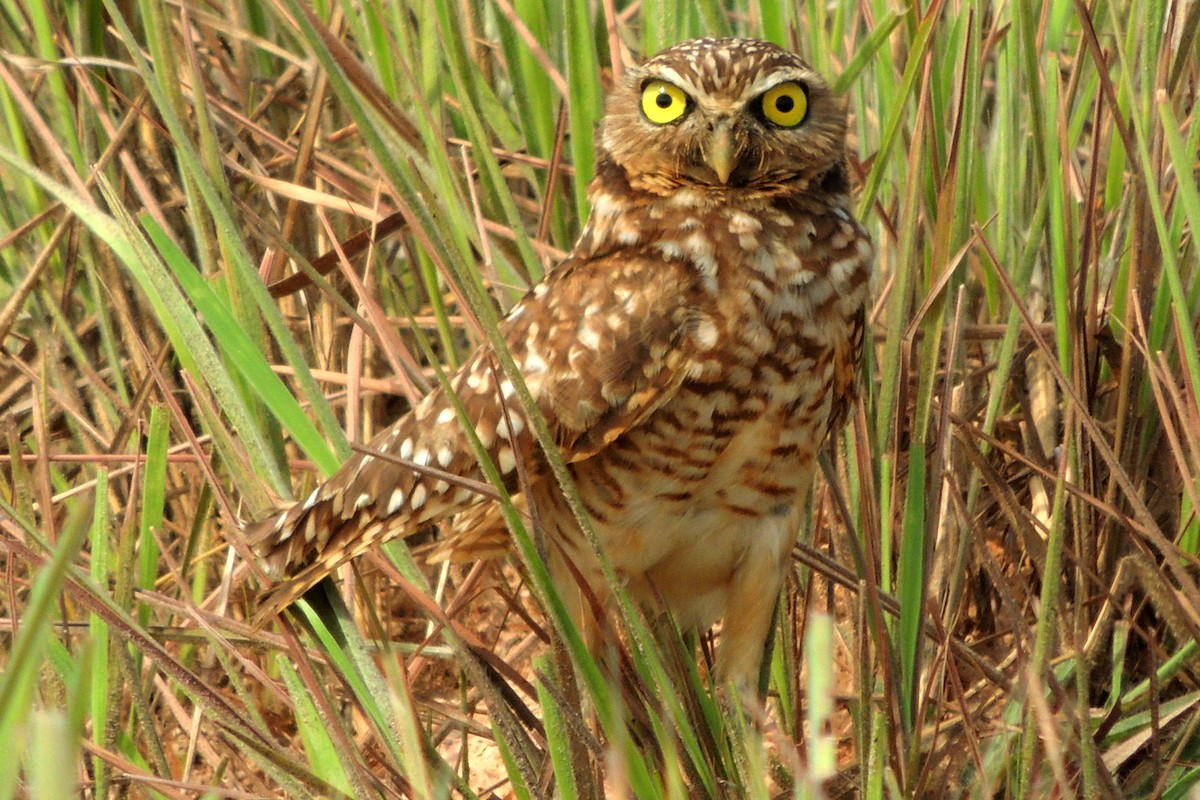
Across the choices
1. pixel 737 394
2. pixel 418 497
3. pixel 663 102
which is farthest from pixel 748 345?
pixel 418 497

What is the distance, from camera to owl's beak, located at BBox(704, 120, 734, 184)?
70.7 inches

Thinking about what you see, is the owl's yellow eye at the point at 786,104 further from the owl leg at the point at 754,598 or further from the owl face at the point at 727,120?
the owl leg at the point at 754,598

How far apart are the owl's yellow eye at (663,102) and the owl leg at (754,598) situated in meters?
0.55

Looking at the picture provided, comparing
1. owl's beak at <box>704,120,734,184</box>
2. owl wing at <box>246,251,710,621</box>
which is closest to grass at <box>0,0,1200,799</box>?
owl wing at <box>246,251,710,621</box>

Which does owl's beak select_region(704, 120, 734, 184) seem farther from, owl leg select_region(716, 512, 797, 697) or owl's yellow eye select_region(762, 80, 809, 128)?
owl leg select_region(716, 512, 797, 697)

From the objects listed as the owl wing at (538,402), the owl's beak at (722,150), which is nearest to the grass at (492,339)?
the owl wing at (538,402)

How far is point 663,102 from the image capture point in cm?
187

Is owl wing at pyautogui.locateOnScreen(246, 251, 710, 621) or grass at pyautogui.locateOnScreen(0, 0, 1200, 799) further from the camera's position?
owl wing at pyautogui.locateOnScreen(246, 251, 710, 621)

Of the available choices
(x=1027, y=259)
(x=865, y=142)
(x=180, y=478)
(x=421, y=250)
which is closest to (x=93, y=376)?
(x=180, y=478)

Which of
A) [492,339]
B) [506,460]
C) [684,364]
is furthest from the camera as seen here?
[506,460]

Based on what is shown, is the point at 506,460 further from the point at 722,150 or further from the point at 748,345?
the point at 722,150

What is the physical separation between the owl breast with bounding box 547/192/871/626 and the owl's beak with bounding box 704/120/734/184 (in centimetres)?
7

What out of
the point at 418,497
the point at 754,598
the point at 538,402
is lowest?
the point at 754,598

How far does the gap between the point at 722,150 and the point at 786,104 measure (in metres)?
0.13
